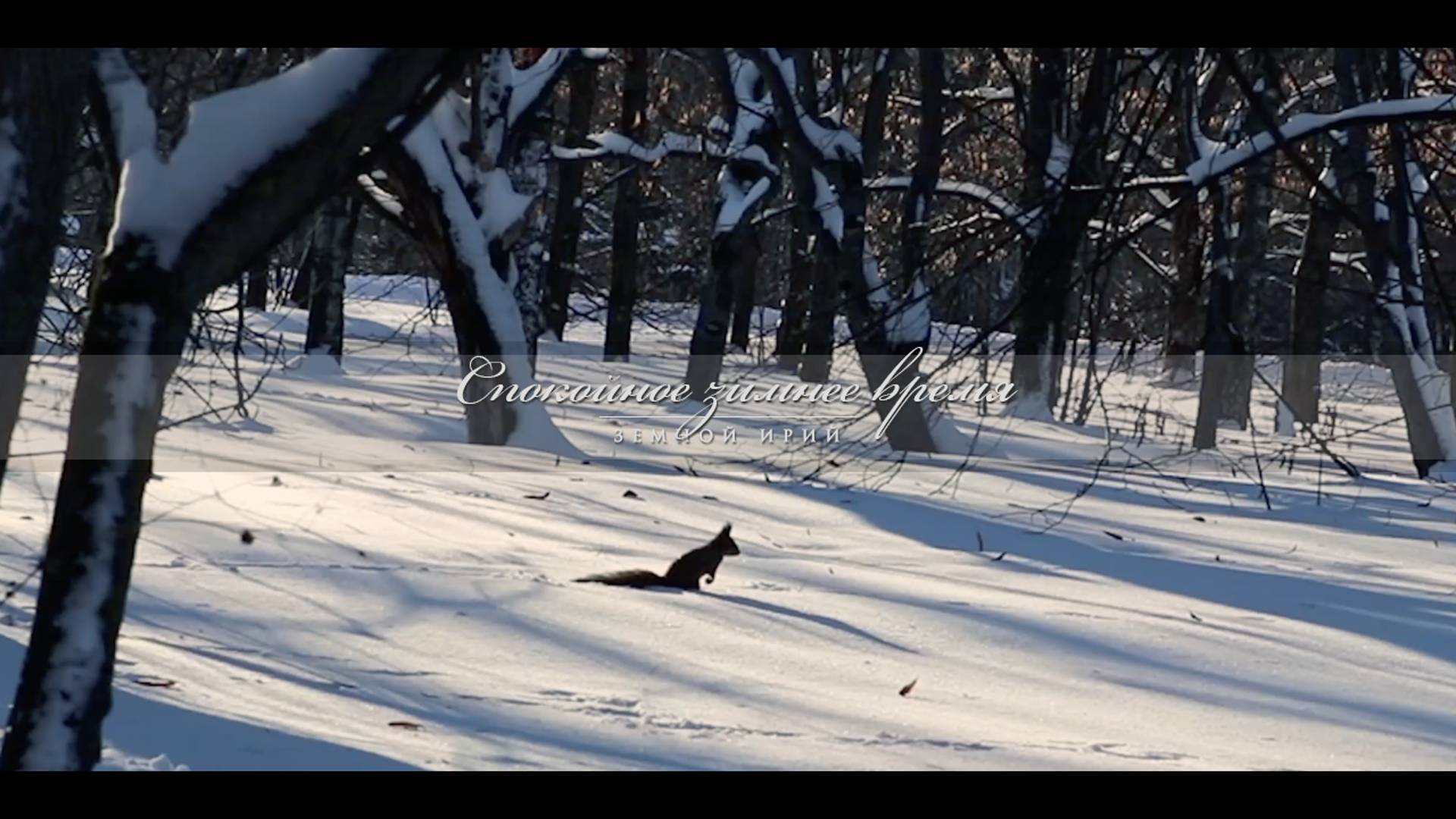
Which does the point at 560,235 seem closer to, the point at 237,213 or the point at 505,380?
the point at 505,380

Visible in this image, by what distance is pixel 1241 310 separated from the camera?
18.5m

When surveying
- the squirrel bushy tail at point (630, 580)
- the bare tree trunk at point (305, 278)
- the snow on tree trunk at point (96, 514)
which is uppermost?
the bare tree trunk at point (305, 278)

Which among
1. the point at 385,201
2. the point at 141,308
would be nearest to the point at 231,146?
the point at 141,308

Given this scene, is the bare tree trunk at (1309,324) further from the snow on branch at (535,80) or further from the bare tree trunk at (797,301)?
the snow on branch at (535,80)

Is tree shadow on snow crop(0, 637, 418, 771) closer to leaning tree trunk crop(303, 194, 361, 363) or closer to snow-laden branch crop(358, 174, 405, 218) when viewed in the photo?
snow-laden branch crop(358, 174, 405, 218)

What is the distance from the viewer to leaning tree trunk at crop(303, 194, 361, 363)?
21000mm

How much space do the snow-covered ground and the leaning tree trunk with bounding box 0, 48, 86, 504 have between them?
1065 mm

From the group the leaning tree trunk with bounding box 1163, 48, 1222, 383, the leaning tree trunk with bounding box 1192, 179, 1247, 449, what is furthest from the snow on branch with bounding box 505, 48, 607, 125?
the leaning tree trunk with bounding box 1163, 48, 1222, 383

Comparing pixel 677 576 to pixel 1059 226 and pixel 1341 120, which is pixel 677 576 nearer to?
pixel 1059 226

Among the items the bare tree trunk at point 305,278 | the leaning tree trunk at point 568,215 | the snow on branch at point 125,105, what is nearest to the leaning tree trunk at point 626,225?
the leaning tree trunk at point 568,215

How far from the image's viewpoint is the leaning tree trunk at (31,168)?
146 inches

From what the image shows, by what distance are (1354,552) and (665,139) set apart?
412 inches

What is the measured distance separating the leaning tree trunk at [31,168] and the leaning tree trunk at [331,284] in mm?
16965

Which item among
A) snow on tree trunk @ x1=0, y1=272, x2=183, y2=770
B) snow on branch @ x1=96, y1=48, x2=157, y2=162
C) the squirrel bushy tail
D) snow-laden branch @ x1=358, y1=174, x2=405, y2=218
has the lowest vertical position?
the squirrel bushy tail
